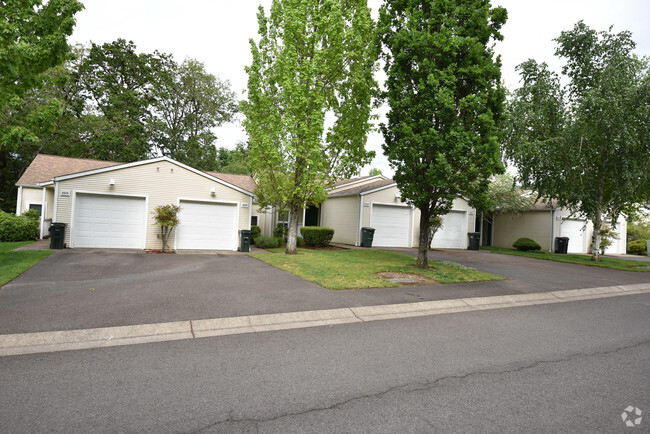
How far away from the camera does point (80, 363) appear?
3688mm

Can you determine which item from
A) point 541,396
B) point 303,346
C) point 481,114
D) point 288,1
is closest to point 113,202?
point 288,1

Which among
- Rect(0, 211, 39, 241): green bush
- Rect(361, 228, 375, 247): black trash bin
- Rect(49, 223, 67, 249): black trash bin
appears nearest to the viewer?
Rect(49, 223, 67, 249): black trash bin

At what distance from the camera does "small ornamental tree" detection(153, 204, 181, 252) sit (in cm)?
1366

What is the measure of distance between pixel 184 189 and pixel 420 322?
12298 mm

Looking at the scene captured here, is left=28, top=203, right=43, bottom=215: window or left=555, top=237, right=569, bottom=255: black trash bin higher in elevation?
left=28, top=203, right=43, bottom=215: window

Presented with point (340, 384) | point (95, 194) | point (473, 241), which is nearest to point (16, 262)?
point (95, 194)

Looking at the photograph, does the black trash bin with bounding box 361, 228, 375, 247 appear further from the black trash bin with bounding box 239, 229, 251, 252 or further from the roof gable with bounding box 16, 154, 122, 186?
the roof gable with bounding box 16, 154, 122, 186

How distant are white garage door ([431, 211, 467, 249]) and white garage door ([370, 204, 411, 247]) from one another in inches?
75.8

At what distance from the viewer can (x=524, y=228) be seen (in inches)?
910

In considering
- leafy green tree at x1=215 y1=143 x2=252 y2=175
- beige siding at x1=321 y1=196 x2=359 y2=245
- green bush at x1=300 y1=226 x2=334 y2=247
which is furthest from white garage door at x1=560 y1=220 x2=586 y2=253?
leafy green tree at x1=215 y1=143 x2=252 y2=175

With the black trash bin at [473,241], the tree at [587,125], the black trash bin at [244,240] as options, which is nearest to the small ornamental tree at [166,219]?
the black trash bin at [244,240]

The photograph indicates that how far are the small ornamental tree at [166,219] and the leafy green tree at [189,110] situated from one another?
19.7 meters

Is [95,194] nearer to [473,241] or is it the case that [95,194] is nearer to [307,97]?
[307,97]

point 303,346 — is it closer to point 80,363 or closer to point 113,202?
point 80,363
